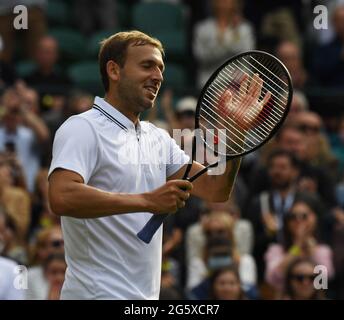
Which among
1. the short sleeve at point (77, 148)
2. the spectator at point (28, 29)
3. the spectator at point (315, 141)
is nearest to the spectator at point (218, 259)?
the spectator at point (315, 141)

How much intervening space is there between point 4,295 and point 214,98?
244 cm

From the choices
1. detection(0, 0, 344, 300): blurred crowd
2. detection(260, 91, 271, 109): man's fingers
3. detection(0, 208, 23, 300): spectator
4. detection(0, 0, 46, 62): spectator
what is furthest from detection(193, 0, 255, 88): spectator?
detection(260, 91, 271, 109): man's fingers

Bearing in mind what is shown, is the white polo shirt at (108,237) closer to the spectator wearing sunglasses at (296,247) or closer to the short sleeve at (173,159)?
the short sleeve at (173,159)

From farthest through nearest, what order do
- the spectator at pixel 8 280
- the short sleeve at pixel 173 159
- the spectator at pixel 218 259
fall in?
the spectator at pixel 218 259
the spectator at pixel 8 280
the short sleeve at pixel 173 159

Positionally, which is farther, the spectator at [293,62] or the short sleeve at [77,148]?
the spectator at [293,62]

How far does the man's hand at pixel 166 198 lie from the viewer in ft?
19.4

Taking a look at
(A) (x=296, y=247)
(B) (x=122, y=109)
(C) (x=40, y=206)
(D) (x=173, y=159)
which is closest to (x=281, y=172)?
(A) (x=296, y=247)

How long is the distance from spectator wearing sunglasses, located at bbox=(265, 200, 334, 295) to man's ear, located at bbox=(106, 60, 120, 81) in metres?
3.44

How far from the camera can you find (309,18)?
522 inches

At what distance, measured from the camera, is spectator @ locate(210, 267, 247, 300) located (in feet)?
29.7

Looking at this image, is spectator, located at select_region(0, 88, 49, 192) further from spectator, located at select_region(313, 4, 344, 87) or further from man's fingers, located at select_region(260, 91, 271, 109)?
man's fingers, located at select_region(260, 91, 271, 109)

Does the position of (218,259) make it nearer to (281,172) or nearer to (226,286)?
(226,286)

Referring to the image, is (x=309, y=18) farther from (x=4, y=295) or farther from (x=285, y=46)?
(x=4, y=295)
